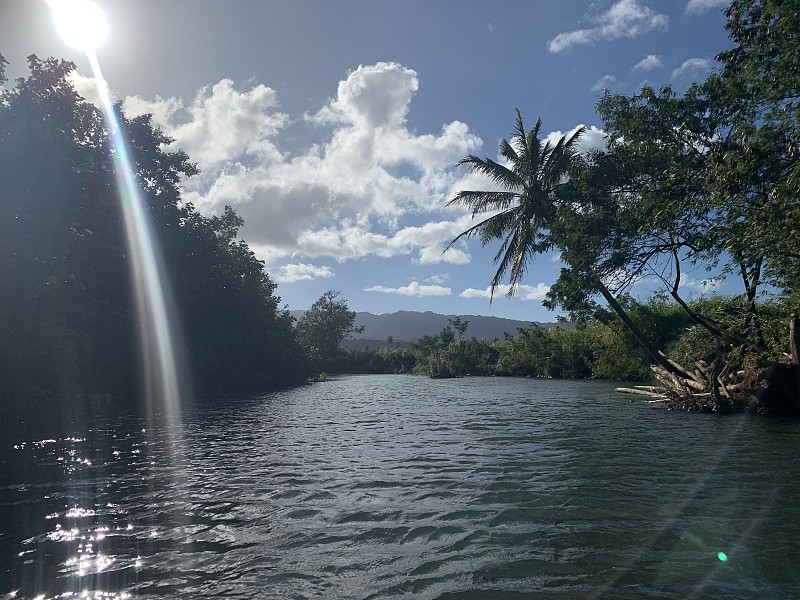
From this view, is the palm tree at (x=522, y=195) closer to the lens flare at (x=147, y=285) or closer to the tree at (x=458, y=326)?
the lens flare at (x=147, y=285)

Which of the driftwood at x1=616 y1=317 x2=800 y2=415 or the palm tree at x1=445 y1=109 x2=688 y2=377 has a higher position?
the palm tree at x1=445 y1=109 x2=688 y2=377

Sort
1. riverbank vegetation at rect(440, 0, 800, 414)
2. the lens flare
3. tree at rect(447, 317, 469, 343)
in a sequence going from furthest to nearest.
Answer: tree at rect(447, 317, 469, 343) → the lens flare → riverbank vegetation at rect(440, 0, 800, 414)

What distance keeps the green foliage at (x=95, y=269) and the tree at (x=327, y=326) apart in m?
37.0

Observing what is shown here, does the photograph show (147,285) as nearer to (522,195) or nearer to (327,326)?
(522,195)

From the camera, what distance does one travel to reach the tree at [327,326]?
82.6 m

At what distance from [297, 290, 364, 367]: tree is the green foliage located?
37.0m

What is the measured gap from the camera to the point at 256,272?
137ft

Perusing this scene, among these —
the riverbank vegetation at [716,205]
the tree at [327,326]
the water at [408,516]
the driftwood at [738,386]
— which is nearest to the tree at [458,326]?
the tree at [327,326]

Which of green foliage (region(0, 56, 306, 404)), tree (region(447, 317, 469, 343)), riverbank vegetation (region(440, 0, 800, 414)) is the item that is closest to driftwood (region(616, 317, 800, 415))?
riverbank vegetation (region(440, 0, 800, 414))

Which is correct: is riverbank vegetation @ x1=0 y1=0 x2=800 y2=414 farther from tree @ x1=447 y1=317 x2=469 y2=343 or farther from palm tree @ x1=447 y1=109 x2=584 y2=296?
tree @ x1=447 y1=317 x2=469 y2=343

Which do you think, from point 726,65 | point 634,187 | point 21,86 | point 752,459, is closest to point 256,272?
point 21,86

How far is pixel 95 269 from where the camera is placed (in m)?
24.2

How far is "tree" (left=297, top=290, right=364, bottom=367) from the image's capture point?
3253 inches

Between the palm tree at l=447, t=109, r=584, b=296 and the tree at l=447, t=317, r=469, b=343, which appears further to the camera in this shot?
the tree at l=447, t=317, r=469, b=343
